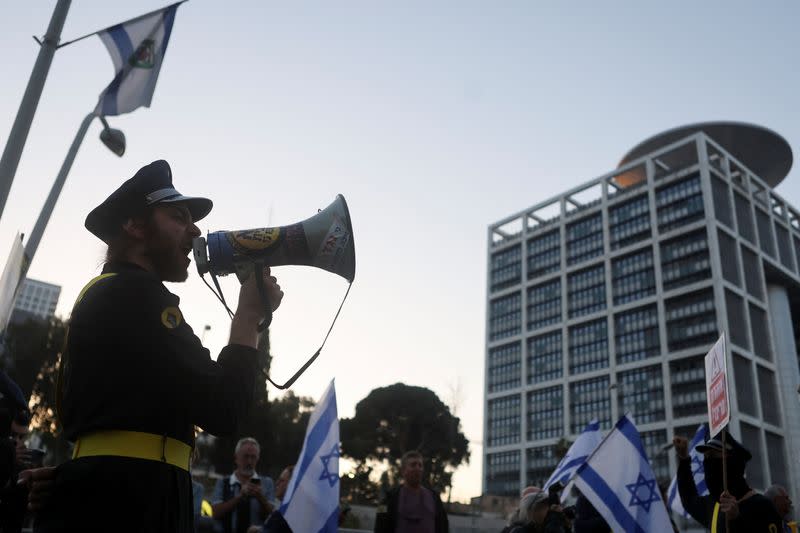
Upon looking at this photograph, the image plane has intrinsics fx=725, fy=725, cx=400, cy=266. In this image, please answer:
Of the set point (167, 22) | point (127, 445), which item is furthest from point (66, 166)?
point (127, 445)

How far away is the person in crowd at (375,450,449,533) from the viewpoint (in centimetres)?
659

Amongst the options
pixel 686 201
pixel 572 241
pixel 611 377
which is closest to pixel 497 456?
pixel 611 377

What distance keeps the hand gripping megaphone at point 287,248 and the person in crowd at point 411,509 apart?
472 centimetres

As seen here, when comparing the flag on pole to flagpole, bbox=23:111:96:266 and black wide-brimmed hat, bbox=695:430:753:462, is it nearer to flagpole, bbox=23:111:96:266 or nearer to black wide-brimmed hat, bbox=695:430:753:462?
black wide-brimmed hat, bbox=695:430:753:462

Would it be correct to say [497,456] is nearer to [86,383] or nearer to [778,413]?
[778,413]

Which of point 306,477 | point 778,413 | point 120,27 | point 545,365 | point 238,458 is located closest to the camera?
point 238,458

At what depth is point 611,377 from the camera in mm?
71312

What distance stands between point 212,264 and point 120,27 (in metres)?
6.79

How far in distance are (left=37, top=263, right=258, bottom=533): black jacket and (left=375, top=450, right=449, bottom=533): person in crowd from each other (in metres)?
4.99

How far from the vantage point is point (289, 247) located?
7.13 ft

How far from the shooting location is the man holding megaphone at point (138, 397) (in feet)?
5.66

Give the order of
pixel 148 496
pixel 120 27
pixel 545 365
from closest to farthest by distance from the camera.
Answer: pixel 148 496
pixel 120 27
pixel 545 365

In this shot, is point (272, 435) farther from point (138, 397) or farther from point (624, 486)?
point (138, 397)

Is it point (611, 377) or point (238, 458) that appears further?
point (611, 377)
